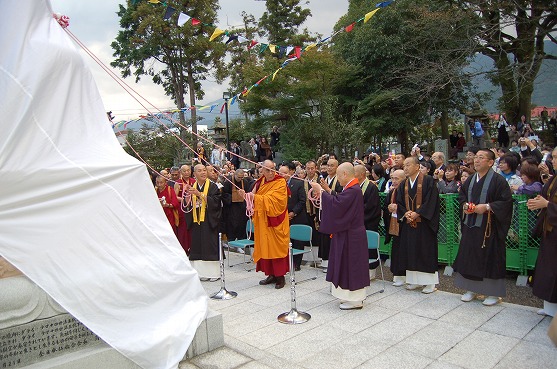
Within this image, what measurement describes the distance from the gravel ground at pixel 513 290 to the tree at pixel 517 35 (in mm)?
9072

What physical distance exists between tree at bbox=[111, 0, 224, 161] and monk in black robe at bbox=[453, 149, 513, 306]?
16.7 meters

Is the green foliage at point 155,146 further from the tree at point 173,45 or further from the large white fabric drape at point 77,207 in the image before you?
the large white fabric drape at point 77,207

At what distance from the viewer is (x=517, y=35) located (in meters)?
16.7

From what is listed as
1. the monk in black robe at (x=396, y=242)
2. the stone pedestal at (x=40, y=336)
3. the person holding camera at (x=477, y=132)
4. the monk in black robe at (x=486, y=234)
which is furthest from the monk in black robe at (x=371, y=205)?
the person holding camera at (x=477, y=132)

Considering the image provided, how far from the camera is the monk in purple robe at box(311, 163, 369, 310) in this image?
582cm

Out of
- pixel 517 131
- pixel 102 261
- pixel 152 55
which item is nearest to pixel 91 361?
pixel 102 261

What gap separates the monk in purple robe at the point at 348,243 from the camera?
5816 mm

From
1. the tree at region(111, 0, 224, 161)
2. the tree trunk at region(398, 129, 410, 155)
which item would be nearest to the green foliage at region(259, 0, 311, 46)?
the tree at region(111, 0, 224, 161)

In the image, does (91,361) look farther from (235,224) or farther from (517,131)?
(517,131)

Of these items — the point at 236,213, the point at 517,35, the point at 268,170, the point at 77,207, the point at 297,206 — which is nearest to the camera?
the point at 77,207

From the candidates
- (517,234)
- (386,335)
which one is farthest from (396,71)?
(386,335)

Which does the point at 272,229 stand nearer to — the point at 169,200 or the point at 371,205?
the point at 371,205

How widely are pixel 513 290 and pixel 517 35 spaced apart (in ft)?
45.1

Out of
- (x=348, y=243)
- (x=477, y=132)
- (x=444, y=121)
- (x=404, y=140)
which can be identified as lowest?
(x=348, y=243)
